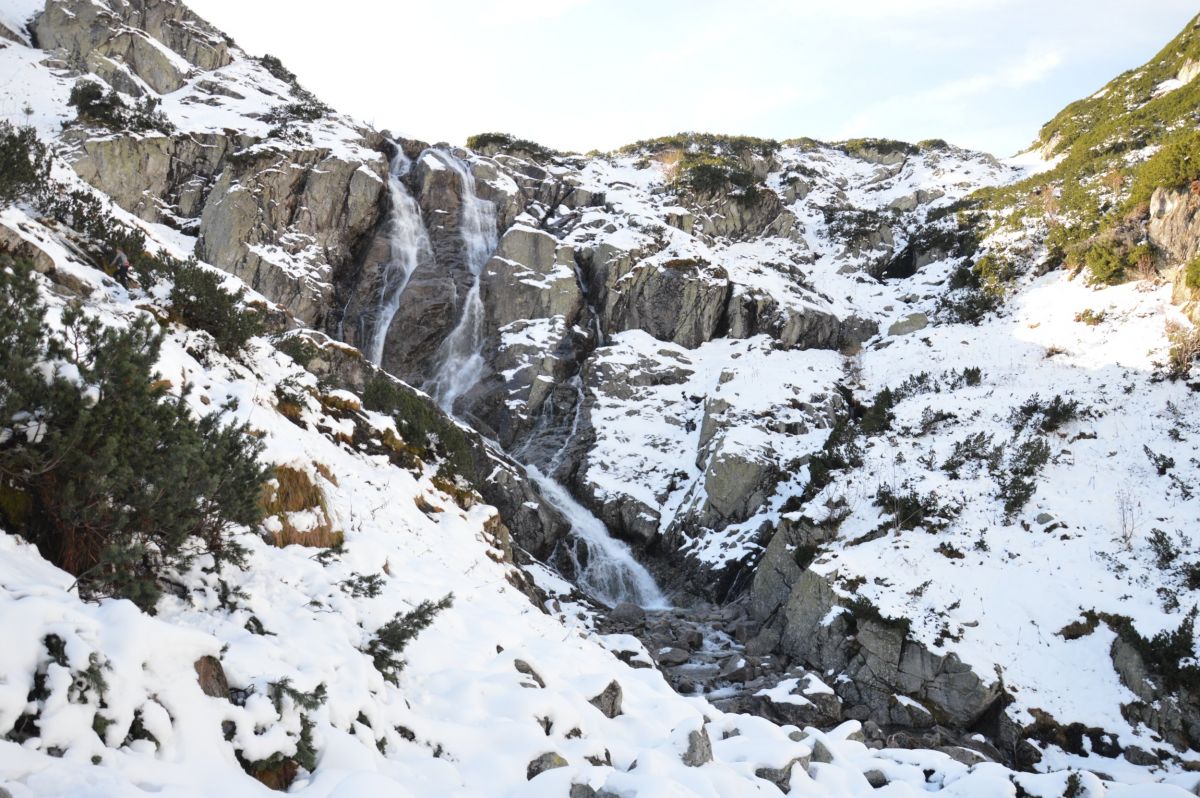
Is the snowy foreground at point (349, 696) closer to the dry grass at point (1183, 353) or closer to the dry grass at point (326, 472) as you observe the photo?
the dry grass at point (326, 472)

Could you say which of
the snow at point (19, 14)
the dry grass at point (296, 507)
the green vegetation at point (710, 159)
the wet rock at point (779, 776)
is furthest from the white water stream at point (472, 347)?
the snow at point (19, 14)

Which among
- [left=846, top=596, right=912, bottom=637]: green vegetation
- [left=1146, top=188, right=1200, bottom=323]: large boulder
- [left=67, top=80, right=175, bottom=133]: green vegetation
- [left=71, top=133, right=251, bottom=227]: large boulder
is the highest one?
[left=1146, top=188, right=1200, bottom=323]: large boulder

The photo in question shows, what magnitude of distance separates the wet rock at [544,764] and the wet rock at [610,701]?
58.9 inches

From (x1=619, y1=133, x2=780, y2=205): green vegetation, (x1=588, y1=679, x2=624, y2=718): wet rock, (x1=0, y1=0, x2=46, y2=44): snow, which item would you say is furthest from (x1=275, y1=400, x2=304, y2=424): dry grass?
(x1=0, y1=0, x2=46, y2=44): snow

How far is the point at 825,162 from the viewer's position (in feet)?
188

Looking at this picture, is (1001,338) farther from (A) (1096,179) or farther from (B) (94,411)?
(B) (94,411)

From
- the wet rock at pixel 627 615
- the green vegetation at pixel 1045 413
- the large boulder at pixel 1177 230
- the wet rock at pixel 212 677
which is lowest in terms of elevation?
the wet rock at pixel 627 615

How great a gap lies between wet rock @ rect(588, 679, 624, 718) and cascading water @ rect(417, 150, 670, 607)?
13722 millimetres

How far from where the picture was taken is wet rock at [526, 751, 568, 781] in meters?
4.58

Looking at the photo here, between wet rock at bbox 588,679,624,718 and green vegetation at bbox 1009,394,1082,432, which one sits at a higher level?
green vegetation at bbox 1009,394,1082,432

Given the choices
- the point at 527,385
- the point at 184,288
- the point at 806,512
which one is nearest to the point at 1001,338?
the point at 806,512

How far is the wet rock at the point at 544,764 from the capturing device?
4.58 metres

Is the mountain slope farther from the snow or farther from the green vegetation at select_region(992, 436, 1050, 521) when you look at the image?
the snow

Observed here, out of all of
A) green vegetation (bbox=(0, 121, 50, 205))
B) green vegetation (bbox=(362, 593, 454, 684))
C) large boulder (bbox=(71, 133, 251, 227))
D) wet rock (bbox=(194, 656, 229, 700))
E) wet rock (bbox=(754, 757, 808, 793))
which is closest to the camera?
wet rock (bbox=(194, 656, 229, 700))
